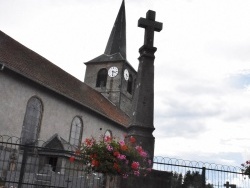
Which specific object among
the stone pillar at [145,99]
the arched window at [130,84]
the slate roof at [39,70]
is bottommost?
the stone pillar at [145,99]

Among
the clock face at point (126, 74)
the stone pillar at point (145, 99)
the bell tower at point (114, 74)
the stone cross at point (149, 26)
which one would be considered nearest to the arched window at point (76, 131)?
the bell tower at point (114, 74)

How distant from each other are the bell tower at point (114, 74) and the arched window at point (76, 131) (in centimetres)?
982

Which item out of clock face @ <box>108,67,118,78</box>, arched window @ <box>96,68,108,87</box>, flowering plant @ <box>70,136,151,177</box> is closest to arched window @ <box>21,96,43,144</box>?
flowering plant @ <box>70,136,151,177</box>

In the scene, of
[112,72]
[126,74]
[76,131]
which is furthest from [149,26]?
[126,74]

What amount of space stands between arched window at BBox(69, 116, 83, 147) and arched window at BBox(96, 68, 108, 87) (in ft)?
39.7

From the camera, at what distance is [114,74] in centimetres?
3403

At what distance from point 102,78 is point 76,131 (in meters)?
13.3

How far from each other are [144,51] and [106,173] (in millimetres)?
3823

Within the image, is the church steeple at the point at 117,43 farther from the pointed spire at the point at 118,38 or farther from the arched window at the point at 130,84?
the arched window at the point at 130,84

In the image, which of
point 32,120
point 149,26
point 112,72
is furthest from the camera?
point 112,72

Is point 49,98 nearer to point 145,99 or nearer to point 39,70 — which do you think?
point 39,70

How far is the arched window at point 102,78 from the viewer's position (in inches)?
1350

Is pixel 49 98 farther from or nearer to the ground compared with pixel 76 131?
farther from the ground

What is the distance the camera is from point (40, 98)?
19234 millimetres
